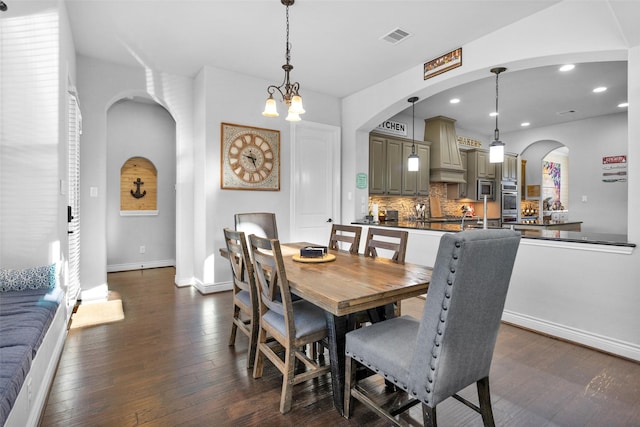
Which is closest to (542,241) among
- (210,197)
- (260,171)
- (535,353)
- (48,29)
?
(535,353)

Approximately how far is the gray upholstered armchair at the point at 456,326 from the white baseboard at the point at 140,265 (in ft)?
17.1

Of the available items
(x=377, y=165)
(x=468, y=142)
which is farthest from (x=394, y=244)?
(x=468, y=142)

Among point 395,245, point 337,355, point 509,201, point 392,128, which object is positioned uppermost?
point 392,128

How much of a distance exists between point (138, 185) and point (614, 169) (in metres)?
8.64

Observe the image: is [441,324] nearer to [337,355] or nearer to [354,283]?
[354,283]

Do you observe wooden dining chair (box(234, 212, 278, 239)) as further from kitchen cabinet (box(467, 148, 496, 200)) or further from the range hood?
kitchen cabinet (box(467, 148, 496, 200))

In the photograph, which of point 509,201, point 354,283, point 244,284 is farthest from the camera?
point 509,201

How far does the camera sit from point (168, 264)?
588 cm

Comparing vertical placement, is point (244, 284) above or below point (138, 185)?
below

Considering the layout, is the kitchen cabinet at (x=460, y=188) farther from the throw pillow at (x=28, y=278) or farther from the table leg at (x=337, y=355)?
the throw pillow at (x=28, y=278)

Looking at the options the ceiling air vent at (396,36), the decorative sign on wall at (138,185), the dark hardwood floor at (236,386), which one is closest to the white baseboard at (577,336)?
the dark hardwood floor at (236,386)

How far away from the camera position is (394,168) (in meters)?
5.77

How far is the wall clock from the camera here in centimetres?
428

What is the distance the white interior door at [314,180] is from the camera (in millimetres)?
4863
